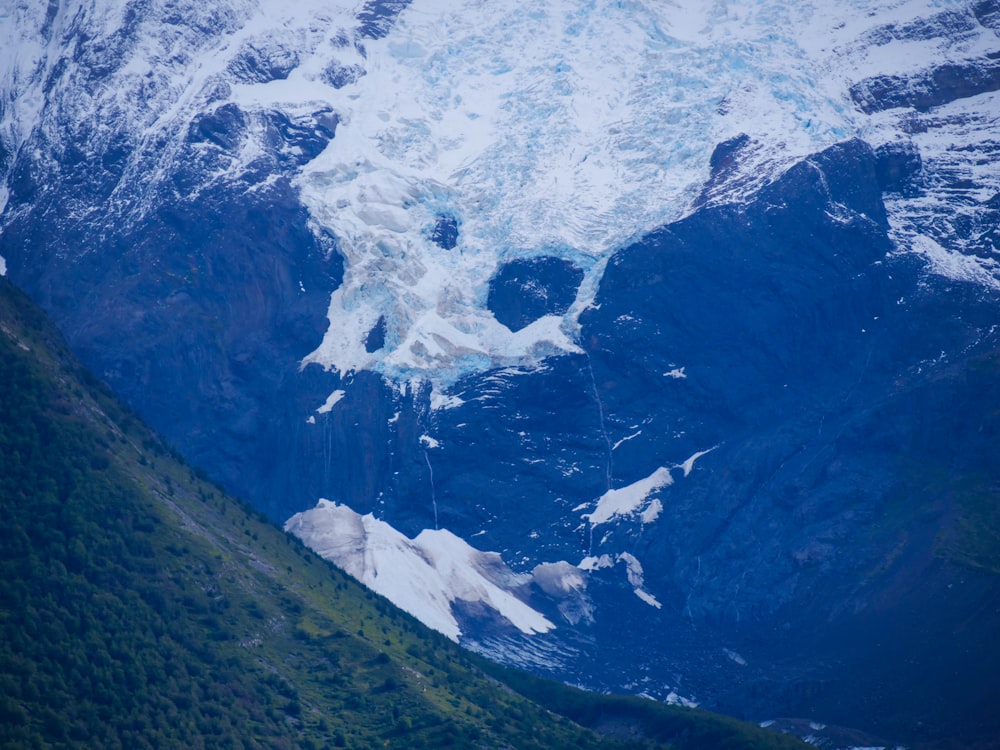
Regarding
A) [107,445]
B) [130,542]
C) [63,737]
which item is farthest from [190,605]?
[63,737]

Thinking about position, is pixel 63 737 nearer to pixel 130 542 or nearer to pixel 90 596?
pixel 90 596

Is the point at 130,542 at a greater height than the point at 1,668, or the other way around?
the point at 130,542

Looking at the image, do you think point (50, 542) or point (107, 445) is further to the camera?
point (107, 445)

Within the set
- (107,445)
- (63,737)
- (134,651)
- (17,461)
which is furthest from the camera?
(107,445)

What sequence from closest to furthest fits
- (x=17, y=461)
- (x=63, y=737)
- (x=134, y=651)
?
(x=63, y=737) < (x=134, y=651) < (x=17, y=461)

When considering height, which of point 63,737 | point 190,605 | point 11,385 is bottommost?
point 63,737

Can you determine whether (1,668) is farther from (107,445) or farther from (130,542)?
(107,445)
